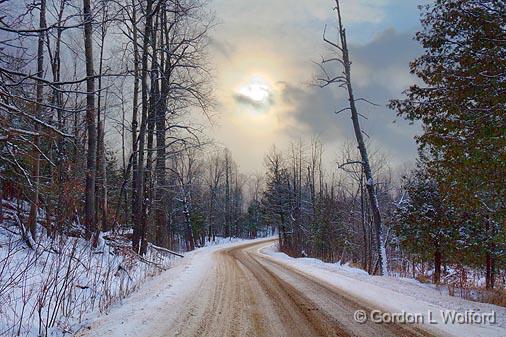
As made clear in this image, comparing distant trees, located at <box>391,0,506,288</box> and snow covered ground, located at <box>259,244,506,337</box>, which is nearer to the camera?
snow covered ground, located at <box>259,244,506,337</box>

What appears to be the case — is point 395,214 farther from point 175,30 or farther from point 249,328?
point 249,328

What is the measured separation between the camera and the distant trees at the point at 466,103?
851 cm

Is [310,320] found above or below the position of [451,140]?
below

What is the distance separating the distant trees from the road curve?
14.6ft

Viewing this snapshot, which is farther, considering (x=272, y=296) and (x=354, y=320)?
(x=272, y=296)

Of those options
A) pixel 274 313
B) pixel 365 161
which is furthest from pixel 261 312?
pixel 365 161

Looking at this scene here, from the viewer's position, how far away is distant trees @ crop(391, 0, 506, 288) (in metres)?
8.51

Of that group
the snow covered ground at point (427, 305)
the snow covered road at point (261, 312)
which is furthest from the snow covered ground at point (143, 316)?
the snow covered ground at point (427, 305)

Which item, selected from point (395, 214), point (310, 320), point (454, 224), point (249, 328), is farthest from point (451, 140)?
point (395, 214)

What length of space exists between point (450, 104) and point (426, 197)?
10759 mm

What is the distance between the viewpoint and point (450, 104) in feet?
30.4

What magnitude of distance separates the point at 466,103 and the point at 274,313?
6.85 meters

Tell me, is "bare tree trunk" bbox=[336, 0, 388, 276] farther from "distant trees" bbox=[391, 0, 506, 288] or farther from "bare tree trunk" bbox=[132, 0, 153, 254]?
"bare tree trunk" bbox=[132, 0, 153, 254]

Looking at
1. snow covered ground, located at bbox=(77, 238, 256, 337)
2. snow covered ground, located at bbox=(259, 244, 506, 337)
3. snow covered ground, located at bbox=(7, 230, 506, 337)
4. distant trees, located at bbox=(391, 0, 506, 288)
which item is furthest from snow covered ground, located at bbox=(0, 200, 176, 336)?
distant trees, located at bbox=(391, 0, 506, 288)
